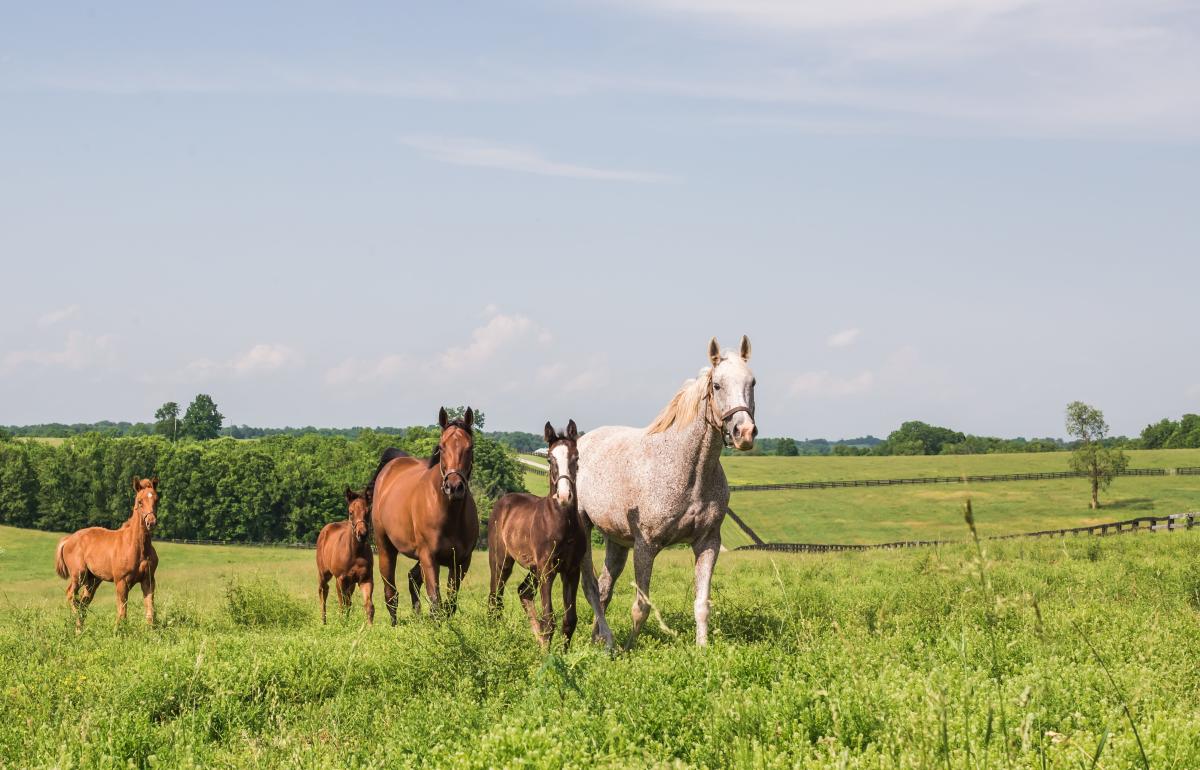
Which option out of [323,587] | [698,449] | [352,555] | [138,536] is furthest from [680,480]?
[323,587]

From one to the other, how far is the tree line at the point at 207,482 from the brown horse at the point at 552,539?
69.6 m

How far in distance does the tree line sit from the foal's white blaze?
230 ft

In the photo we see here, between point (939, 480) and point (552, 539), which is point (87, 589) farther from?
point (939, 480)

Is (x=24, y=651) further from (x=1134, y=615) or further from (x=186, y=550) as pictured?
(x=186, y=550)

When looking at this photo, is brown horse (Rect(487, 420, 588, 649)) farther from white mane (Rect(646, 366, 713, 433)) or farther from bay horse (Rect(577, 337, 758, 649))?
white mane (Rect(646, 366, 713, 433))

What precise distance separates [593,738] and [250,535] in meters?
88.7

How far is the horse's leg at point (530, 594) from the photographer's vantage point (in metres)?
9.26

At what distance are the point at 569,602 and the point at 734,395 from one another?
2.79 meters

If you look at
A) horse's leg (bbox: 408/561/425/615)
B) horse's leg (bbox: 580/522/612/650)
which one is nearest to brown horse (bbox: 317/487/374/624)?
horse's leg (bbox: 408/561/425/615)

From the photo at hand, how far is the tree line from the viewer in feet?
282

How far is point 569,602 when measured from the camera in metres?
9.59

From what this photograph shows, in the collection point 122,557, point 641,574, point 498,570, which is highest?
point 641,574

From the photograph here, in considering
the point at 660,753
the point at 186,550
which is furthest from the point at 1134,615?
the point at 186,550

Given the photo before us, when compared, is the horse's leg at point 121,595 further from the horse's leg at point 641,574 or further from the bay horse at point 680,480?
the horse's leg at point 641,574
